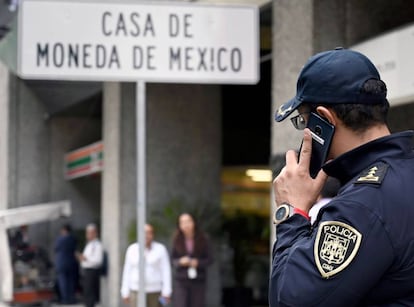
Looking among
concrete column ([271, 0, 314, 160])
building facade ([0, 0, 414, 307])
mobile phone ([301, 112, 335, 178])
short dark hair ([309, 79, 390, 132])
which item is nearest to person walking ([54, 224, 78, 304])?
building facade ([0, 0, 414, 307])

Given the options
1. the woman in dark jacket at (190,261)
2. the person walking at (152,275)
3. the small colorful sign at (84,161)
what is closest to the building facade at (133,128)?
the small colorful sign at (84,161)

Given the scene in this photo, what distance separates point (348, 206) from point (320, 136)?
0.26m

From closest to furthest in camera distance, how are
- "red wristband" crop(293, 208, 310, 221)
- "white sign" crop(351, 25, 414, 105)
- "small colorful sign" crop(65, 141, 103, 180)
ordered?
"red wristband" crop(293, 208, 310, 221) < "white sign" crop(351, 25, 414, 105) < "small colorful sign" crop(65, 141, 103, 180)

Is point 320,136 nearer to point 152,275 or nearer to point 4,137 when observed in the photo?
point 152,275

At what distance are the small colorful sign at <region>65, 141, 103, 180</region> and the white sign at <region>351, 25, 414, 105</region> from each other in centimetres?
1148

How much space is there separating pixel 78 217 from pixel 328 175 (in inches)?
939

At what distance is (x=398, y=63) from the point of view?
964 centimetres

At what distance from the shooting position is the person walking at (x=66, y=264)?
21.3 m

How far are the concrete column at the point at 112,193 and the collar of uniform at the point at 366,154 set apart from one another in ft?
50.6

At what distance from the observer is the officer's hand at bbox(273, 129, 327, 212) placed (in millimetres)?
2631

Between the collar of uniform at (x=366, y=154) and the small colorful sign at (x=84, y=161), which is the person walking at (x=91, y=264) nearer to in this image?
the small colorful sign at (x=84, y=161)

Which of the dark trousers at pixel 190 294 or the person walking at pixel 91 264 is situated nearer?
the dark trousers at pixel 190 294

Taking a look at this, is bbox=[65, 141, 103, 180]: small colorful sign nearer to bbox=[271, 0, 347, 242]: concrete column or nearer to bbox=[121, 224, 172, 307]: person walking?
bbox=[121, 224, 172, 307]: person walking

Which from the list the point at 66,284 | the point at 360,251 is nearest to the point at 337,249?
the point at 360,251
